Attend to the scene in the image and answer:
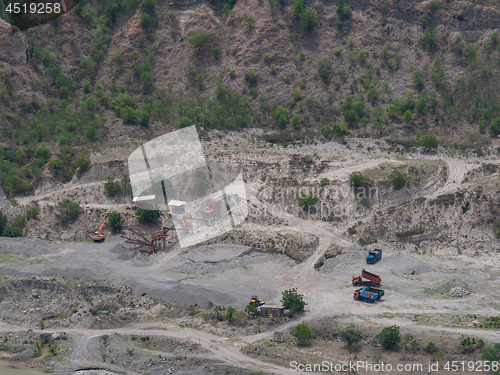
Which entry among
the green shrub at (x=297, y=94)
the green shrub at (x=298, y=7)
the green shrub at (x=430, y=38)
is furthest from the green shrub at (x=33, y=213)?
the green shrub at (x=430, y=38)

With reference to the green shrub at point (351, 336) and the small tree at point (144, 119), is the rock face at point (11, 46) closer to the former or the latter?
the small tree at point (144, 119)

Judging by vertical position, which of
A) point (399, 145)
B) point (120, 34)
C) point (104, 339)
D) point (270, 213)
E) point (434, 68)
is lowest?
point (104, 339)

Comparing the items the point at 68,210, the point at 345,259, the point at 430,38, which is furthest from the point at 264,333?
the point at 430,38

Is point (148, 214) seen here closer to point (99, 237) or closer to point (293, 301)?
point (99, 237)

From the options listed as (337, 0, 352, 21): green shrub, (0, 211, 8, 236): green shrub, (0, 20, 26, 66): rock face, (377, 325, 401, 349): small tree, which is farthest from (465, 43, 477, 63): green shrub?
(0, 211, 8, 236): green shrub

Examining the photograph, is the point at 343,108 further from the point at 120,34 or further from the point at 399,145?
the point at 120,34

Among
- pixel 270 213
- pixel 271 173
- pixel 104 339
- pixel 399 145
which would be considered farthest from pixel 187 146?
pixel 104 339
